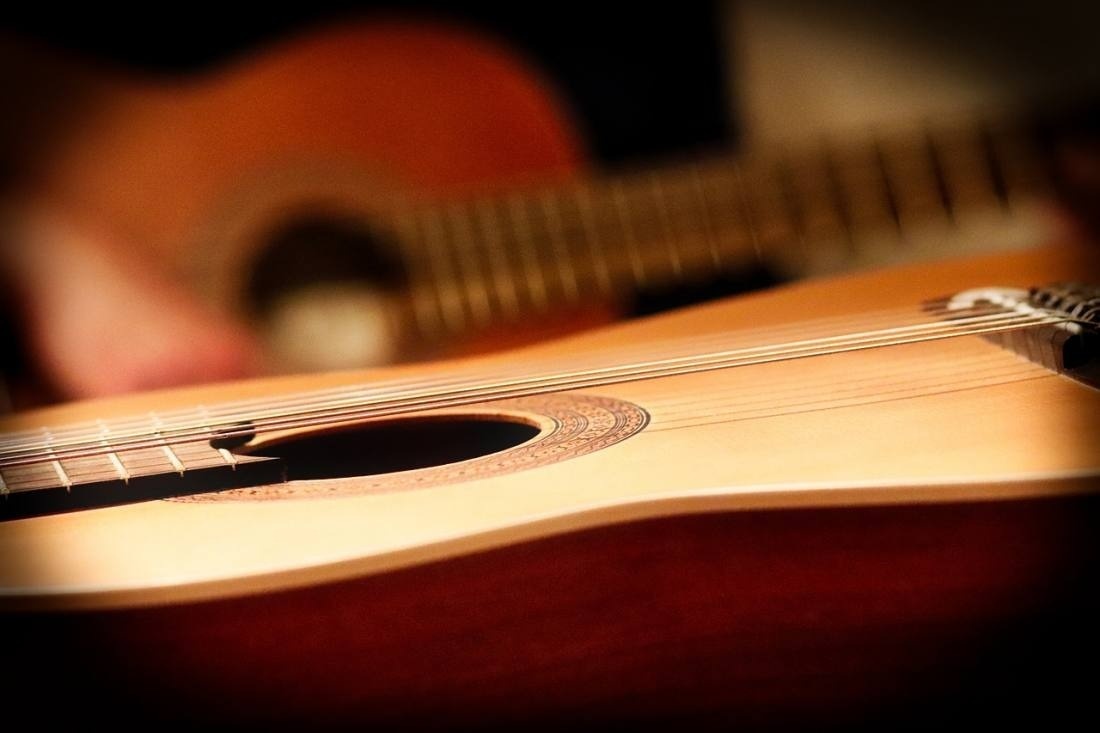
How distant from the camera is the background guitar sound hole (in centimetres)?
48

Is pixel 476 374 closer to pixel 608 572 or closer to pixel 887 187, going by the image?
pixel 608 572

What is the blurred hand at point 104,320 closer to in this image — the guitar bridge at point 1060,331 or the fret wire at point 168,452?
the fret wire at point 168,452

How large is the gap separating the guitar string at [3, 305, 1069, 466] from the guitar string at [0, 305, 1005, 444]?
2cm

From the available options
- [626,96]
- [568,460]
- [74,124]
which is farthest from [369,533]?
[626,96]

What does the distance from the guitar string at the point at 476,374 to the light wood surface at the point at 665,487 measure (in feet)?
0.32

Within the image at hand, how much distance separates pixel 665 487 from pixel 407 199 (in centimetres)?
85

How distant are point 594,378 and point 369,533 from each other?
24cm

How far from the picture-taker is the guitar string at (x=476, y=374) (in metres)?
0.52

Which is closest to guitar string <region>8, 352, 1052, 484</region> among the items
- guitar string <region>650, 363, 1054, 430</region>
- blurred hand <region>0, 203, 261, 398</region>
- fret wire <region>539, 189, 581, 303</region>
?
guitar string <region>650, 363, 1054, 430</region>

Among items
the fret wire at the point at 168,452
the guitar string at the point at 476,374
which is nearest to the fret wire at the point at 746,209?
the guitar string at the point at 476,374

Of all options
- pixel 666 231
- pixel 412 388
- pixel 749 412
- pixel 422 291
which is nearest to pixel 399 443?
pixel 412 388

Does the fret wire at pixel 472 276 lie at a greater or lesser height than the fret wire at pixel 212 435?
greater

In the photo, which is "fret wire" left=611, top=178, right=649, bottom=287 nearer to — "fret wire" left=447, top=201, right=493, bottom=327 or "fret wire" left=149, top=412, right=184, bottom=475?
"fret wire" left=447, top=201, right=493, bottom=327

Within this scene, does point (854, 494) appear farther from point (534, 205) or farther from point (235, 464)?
point (534, 205)
